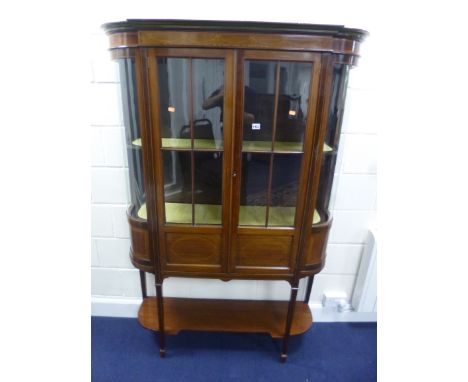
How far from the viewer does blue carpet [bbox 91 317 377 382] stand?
5.29ft

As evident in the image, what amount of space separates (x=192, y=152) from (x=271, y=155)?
33 centimetres

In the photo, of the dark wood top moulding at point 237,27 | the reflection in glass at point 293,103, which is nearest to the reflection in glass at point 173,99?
the dark wood top moulding at point 237,27

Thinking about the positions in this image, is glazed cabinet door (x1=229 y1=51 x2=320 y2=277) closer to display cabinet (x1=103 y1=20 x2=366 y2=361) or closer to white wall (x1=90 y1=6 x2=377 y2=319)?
display cabinet (x1=103 y1=20 x2=366 y2=361)

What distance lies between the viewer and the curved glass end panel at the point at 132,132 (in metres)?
1.26

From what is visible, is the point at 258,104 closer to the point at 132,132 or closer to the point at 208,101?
the point at 208,101

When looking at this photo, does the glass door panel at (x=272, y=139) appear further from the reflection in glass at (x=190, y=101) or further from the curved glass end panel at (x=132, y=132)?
the curved glass end panel at (x=132, y=132)

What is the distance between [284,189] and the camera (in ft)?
4.39

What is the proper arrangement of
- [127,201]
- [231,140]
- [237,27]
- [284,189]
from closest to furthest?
[237,27], [231,140], [284,189], [127,201]

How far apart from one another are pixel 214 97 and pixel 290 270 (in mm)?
845

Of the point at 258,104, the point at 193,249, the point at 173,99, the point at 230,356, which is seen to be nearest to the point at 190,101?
the point at 173,99

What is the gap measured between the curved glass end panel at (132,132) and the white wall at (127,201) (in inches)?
5.3

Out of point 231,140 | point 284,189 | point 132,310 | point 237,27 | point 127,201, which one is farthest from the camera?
point 132,310

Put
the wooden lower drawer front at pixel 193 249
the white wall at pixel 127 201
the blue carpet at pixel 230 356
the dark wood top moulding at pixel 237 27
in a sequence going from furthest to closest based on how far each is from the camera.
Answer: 1. the blue carpet at pixel 230 356
2. the white wall at pixel 127 201
3. the wooden lower drawer front at pixel 193 249
4. the dark wood top moulding at pixel 237 27

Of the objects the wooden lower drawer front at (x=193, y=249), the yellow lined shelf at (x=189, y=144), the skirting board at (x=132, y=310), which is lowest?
the skirting board at (x=132, y=310)
